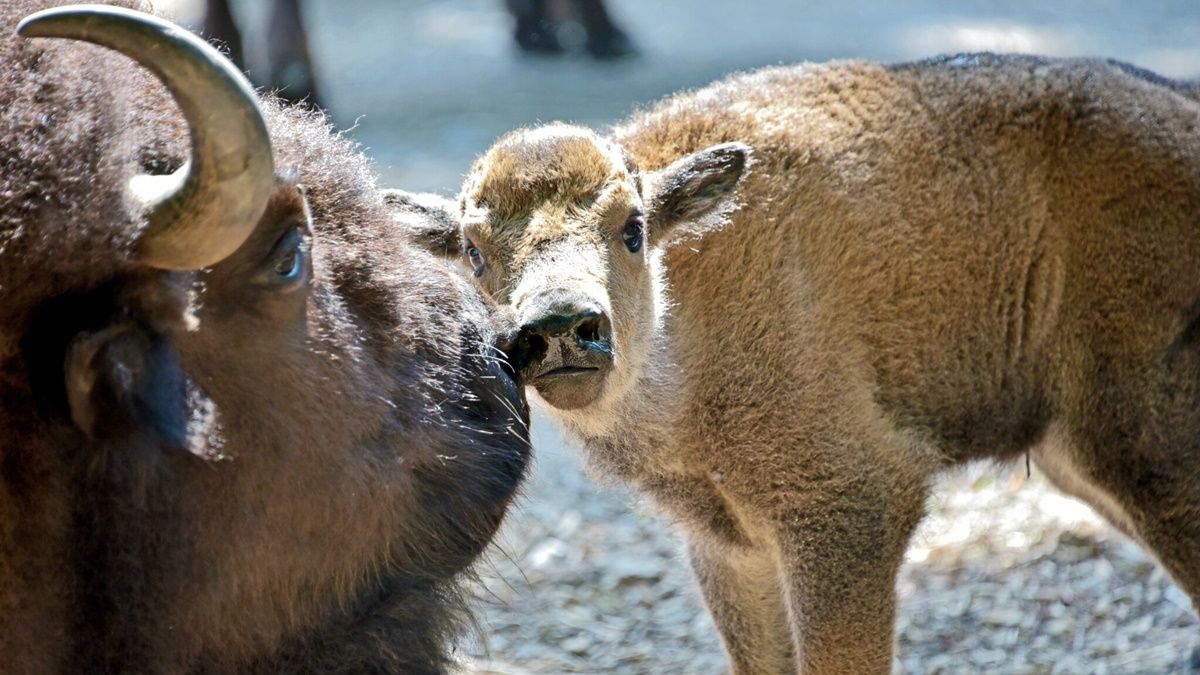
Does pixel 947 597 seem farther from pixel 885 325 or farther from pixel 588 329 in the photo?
pixel 588 329

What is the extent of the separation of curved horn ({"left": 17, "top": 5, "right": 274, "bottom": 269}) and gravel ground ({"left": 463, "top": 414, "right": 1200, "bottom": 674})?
2652 mm

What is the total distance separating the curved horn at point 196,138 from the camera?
1648mm

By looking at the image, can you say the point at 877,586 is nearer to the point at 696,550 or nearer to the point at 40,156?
the point at 696,550

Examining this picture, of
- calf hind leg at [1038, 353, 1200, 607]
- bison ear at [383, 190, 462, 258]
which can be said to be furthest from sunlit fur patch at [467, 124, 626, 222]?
calf hind leg at [1038, 353, 1200, 607]

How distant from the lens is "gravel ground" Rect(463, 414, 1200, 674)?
4.73m

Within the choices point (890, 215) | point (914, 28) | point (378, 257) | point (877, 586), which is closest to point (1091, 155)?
point (890, 215)

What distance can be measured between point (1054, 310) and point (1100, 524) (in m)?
1.47

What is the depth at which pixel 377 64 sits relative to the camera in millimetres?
11234

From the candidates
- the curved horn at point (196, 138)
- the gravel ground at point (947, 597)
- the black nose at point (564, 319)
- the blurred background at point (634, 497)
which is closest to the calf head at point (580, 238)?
the black nose at point (564, 319)

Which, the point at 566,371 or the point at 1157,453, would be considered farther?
the point at 1157,453

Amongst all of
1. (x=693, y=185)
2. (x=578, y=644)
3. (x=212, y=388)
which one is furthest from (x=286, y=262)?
(x=578, y=644)

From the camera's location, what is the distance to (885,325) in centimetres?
404

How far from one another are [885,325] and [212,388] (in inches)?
96.6

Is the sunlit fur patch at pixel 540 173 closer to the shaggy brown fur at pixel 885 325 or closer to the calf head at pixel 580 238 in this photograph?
the calf head at pixel 580 238
